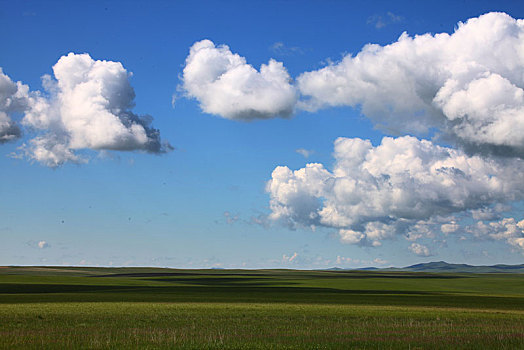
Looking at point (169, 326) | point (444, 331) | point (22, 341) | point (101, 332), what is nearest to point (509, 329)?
point (444, 331)

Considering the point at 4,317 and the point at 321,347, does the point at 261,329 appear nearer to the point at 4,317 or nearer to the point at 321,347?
the point at 321,347

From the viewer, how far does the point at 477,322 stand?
135 feet

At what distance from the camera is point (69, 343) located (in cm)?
2548

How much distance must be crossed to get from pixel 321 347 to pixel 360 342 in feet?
9.83

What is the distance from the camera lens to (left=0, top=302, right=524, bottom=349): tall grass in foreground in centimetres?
2564

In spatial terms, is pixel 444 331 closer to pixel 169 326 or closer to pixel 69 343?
pixel 169 326

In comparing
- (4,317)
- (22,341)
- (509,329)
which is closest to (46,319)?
(4,317)

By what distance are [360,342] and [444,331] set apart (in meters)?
9.71

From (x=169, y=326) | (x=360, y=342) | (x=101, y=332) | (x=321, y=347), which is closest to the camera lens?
(x=321, y=347)

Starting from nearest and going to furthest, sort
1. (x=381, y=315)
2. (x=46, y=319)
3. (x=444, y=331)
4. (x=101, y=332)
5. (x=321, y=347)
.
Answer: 1. (x=321, y=347)
2. (x=101, y=332)
3. (x=444, y=331)
4. (x=46, y=319)
5. (x=381, y=315)

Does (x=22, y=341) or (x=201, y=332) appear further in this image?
(x=201, y=332)

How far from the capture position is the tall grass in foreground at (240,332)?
1009 inches

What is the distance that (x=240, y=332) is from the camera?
3178cm

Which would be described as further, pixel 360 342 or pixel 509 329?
pixel 509 329
